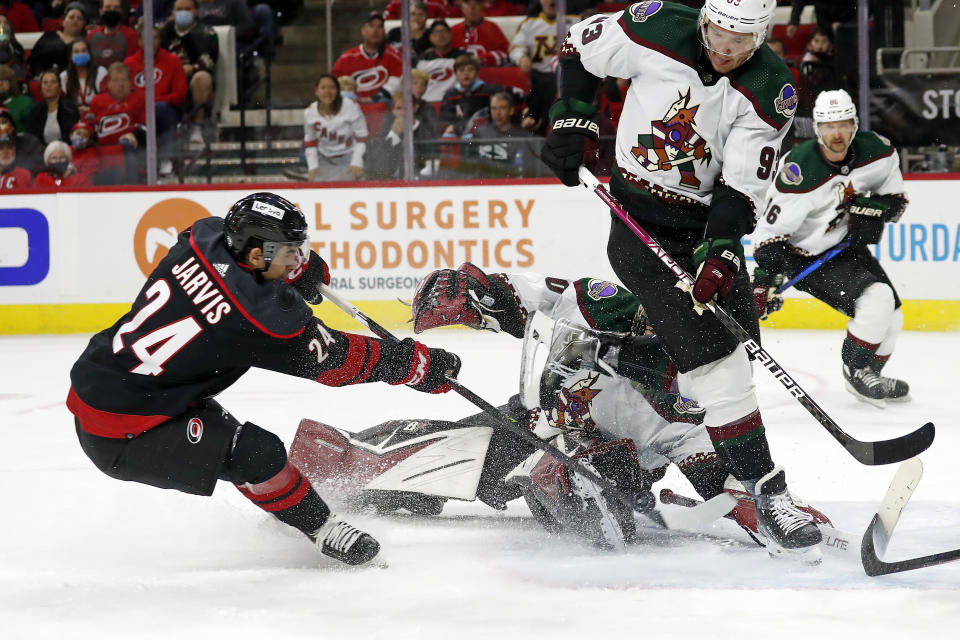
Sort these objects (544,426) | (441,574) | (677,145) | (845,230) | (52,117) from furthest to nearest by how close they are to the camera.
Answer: (52,117) → (845,230) → (544,426) → (677,145) → (441,574)

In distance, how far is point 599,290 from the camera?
3066mm

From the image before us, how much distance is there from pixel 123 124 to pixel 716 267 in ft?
17.0

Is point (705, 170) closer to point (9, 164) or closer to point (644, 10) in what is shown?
point (644, 10)

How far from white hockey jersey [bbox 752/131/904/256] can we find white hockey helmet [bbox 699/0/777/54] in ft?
7.75

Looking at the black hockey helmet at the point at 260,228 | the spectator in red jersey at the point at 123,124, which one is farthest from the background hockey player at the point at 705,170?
the spectator in red jersey at the point at 123,124

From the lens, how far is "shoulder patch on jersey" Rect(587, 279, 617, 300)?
305 cm

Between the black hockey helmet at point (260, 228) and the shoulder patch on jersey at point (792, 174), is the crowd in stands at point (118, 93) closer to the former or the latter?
the shoulder patch on jersey at point (792, 174)

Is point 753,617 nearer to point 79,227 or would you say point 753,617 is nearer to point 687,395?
point 687,395

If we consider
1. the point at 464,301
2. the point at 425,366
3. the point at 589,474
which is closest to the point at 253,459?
the point at 425,366

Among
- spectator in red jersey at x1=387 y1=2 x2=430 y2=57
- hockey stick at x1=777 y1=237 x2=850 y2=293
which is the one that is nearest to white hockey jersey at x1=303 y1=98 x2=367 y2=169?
spectator in red jersey at x1=387 y1=2 x2=430 y2=57

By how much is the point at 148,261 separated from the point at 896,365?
4176 millimetres

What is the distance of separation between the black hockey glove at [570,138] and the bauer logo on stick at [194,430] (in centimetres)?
102

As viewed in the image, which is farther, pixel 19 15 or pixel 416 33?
pixel 19 15

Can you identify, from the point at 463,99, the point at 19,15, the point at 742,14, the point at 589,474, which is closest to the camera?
the point at 742,14
